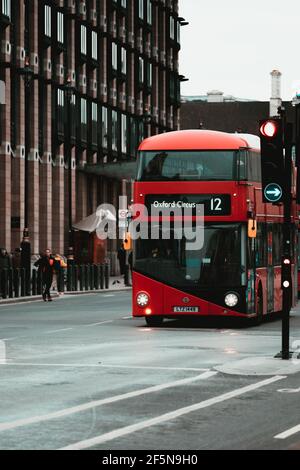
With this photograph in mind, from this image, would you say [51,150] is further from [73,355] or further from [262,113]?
[262,113]

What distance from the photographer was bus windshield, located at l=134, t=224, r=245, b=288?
27336mm

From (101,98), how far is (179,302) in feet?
169

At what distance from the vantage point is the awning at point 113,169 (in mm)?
72312

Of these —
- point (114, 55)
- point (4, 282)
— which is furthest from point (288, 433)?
point (114, 55)

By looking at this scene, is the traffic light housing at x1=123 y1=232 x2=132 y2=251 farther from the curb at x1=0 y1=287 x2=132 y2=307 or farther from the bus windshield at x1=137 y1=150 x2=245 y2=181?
the curb at x1=0 y1=287 x2=132 y2=307

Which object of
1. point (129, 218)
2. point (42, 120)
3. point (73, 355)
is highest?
point (42, 120)

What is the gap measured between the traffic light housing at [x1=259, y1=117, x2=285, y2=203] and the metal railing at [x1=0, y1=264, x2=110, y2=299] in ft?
83.4

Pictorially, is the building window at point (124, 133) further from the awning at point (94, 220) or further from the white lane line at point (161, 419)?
the white lane line at point (161, 419)

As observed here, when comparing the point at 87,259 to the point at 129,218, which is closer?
the point at 129,218

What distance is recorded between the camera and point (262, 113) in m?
143

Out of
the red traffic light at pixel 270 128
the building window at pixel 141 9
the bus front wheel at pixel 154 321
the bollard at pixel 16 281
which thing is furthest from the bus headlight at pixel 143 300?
the building window at pixel 141 9

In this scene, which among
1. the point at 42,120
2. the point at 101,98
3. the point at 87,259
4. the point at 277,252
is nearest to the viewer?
the point at 277,252

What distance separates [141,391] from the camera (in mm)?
15008
